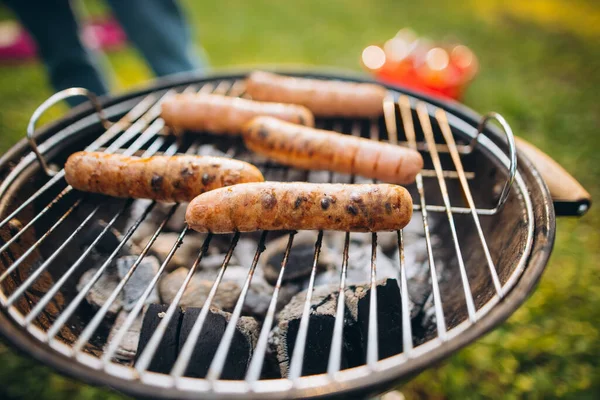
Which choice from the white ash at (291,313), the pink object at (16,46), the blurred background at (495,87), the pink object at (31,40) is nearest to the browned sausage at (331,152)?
the white ash at (291,313)

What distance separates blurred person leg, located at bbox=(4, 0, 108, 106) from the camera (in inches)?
163

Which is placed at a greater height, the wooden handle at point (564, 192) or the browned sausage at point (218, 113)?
the browned sausage at point (218, 113)

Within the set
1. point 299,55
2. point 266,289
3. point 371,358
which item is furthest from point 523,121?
point 371,358

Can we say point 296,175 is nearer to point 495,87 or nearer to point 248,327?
point 248,327

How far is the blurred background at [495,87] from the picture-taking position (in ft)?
8.74

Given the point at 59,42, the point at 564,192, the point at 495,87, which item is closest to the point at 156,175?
the point at 564,192

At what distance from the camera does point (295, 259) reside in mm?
2227

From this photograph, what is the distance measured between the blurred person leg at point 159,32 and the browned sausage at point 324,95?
6.46 ft

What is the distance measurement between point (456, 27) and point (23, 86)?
7908 mm

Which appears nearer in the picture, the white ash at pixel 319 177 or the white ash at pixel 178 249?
the white ash at pixel 178 249

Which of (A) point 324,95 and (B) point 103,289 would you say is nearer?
(B) point 103,289

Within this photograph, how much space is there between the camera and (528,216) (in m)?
1.85

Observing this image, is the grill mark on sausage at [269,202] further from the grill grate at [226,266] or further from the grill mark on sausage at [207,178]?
the grill mark on sausage at [207,178]

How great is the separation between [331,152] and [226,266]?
0.98 meters
